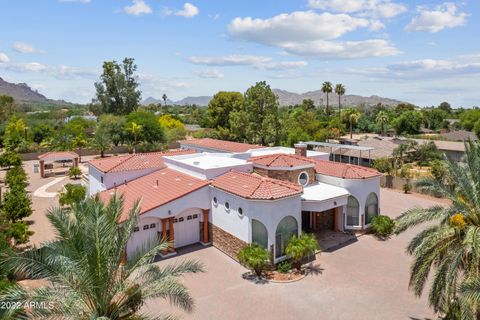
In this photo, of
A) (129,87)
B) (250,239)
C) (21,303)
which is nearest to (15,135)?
(129,87)

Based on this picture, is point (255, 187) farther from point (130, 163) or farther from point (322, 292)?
point (130, 163)

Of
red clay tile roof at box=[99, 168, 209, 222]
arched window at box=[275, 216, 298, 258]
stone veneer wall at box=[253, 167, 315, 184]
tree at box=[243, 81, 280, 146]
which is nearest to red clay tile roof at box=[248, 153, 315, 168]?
stone veneer wall at box=[253, 167, 315, 184]

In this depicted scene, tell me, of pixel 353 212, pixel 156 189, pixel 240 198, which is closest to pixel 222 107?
pixel 156 189

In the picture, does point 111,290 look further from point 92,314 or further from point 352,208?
point 352,208

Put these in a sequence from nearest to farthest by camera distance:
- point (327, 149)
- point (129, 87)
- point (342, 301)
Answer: point (342, 301)
point (327, 149)
point (129, 87)

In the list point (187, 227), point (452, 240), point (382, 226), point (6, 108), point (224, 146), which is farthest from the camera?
point (6, 108)
